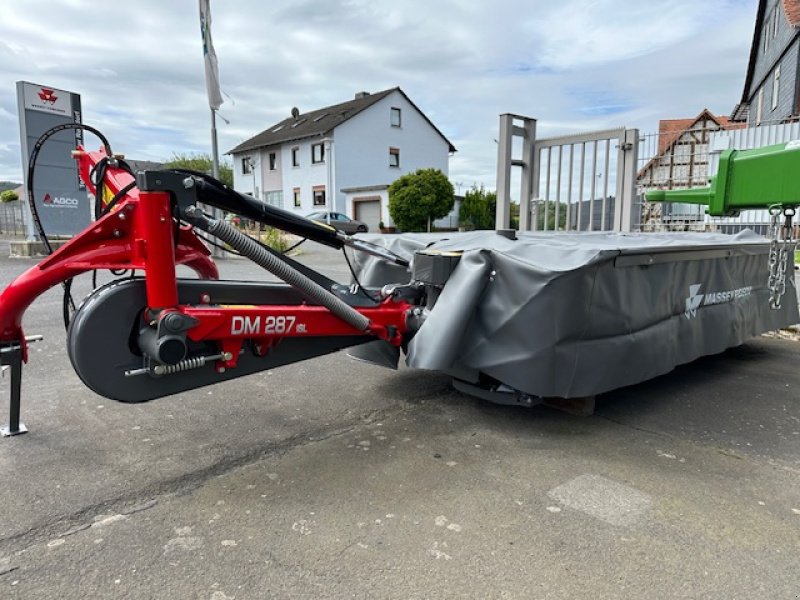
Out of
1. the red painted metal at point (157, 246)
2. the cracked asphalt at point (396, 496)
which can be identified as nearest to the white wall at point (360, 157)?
the cracked asphalt at point (396, 496)

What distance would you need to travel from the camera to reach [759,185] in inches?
85.4

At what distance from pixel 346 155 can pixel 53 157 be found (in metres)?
20.8

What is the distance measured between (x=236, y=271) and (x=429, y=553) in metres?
9.68

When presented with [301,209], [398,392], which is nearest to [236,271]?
Answer: [398,392]

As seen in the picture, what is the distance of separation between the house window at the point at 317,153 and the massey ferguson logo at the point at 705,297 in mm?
31355

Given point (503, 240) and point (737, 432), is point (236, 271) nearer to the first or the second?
point (503, 240)

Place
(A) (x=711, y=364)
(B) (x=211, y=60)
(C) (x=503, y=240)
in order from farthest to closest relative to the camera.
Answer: (B) (x=211, y=60) < (A) (x=711, y=364) < (C) (x=503, y=240)

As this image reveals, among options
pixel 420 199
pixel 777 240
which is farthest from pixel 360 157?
pixel 777 240

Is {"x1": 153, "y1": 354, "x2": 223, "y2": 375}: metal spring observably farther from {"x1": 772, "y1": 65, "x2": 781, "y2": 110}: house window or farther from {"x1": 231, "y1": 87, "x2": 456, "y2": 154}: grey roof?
{"x1": 231, "y1": 87, "x2": 456, "y2": 154}: grey roof

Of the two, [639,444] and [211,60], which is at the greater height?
[211,60]

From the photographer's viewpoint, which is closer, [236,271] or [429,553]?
[429,553]

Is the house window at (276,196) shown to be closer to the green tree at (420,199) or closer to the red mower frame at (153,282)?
the green tree at (420,199)

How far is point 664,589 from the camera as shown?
199 centimetres

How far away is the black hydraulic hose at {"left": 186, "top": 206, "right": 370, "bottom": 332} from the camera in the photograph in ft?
8.66
